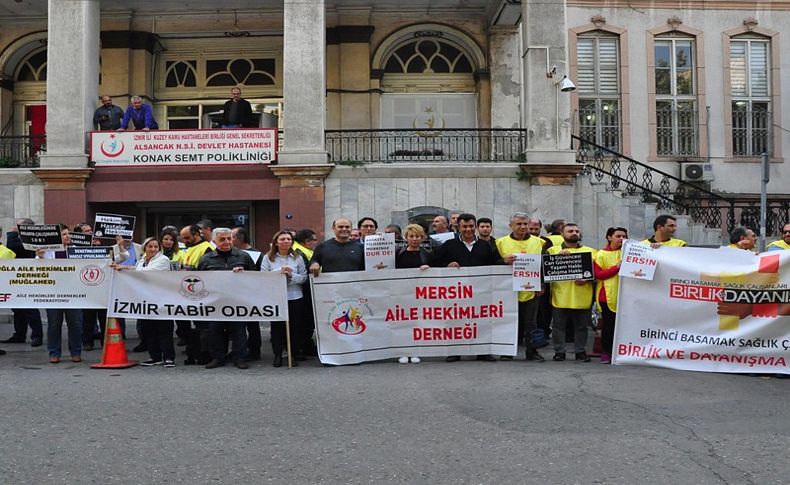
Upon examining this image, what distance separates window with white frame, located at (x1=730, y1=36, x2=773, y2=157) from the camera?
21.7 meters

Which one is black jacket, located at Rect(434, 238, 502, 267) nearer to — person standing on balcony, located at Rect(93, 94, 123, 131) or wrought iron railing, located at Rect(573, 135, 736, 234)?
wrought iron railing, located at Rect(573, 135, 736, 234)

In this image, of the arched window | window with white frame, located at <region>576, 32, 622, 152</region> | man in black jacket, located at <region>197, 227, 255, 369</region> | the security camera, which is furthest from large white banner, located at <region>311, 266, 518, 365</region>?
the arched window

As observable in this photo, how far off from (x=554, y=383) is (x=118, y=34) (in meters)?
17.2

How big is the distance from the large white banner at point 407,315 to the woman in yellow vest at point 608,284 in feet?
3.56

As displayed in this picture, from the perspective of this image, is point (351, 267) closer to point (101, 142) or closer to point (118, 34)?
point (101, 142)

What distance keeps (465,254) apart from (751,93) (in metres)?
16.1

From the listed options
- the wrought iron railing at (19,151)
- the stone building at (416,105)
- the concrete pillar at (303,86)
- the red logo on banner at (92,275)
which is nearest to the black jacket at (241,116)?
the stone building at (416,105)

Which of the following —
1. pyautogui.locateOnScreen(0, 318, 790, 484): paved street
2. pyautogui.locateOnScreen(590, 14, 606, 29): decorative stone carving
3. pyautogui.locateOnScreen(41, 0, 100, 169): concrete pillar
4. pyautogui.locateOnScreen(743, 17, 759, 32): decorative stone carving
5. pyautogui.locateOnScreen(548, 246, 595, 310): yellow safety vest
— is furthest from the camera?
pyautogui.locateOnScreen(743, 17, 759, 32): decorative stone carving

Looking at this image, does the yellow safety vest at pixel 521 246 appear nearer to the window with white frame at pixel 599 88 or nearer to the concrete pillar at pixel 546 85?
the concrete pillar at pixel 546 85

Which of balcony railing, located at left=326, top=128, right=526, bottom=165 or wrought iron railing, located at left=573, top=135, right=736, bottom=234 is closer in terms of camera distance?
wrought iron railing, located at left=573, top=135, right=736, bottom=234

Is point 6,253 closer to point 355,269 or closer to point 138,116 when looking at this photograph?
point 355,269

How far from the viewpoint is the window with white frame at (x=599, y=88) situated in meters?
21.5

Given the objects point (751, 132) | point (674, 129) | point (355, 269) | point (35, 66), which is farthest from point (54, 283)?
point (751, 132)

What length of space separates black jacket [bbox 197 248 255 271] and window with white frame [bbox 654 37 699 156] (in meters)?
15.5
